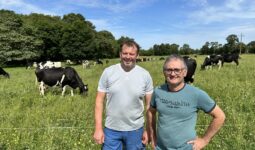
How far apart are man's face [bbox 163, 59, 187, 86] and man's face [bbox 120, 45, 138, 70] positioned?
0.86 metres

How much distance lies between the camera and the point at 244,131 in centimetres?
805

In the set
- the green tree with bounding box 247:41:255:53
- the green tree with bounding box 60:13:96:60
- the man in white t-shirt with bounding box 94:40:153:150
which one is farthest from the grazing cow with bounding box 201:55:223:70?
the green tree with bounding box 247:41:255:53

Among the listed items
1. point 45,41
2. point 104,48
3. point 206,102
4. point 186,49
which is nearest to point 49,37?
point 45,41

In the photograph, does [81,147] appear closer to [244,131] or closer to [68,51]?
[244,131]

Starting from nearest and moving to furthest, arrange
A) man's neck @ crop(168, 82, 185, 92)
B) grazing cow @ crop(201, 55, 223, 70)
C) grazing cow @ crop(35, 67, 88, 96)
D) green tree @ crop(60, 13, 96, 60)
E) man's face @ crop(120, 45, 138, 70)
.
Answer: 1. man's neck @ crop(168, 82, 185, 92)
2. man's face @ crop(120, 45, 138, 70)
3. grazing cow @ crop(35, 67, 88, 96)
4. grazing cow @ crop(201, 55, 223, 70)
5. green tree @ crop(60, 13, 96, 60)

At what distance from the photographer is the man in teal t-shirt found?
4285 millimetres

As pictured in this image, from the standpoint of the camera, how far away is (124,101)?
5.20 m

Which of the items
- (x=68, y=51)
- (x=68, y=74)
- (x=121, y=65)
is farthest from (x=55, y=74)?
(x=68, y=51)

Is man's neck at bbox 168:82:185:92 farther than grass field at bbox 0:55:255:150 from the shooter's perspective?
No

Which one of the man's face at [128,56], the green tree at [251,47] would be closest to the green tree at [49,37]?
the green tree at [251,47]

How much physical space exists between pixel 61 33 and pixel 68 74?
66002 millimetres

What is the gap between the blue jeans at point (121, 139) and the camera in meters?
5.24

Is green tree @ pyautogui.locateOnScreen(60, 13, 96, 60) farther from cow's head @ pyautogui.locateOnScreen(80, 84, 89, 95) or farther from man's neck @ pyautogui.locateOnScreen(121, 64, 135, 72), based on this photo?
man's neck @ pyautogui.locateOnScreen(121, 64, 135, 72)

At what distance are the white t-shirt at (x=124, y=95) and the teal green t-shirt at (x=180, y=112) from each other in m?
0.77
